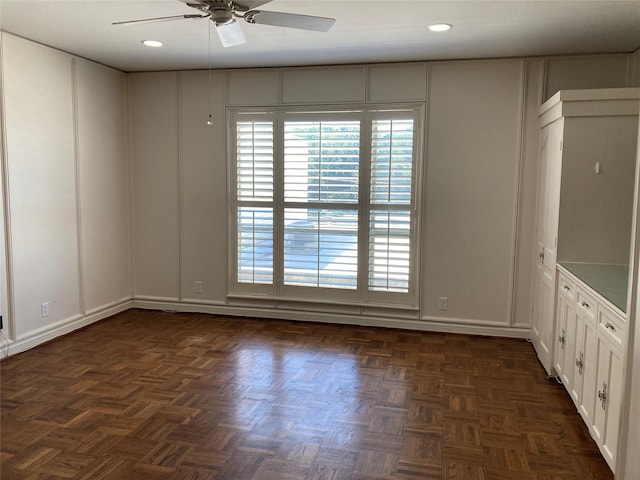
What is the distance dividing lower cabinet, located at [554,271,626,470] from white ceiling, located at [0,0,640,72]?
170 centimetres

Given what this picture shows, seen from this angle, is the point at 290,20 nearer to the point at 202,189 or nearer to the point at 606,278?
the point at 606,278

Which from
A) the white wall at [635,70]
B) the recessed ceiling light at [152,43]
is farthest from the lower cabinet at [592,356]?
the recessed ceiling light at [152,43]

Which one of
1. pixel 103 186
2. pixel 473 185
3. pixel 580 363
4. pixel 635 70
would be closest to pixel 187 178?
pixel 103 186

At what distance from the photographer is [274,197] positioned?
16.8 ft

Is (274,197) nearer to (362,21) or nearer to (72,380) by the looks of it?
(362,21)

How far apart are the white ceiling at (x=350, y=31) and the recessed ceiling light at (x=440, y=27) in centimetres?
6

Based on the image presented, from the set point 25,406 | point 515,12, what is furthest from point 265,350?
point 515,12

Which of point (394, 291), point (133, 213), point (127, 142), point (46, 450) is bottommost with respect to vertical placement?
point (46, 450)

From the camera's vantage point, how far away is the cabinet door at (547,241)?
12.2 ft

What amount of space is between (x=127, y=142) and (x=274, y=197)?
169 cm

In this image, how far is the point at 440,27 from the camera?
3631 mm

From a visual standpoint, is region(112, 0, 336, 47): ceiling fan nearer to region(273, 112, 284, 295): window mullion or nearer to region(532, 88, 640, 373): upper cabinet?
region(532, 88, 640, 373): upper cabinet

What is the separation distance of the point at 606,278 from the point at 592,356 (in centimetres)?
54

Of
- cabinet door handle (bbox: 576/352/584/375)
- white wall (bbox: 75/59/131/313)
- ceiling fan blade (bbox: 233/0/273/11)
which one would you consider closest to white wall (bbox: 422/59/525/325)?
cabinet door handle (bbox: 576/352/584/375)
